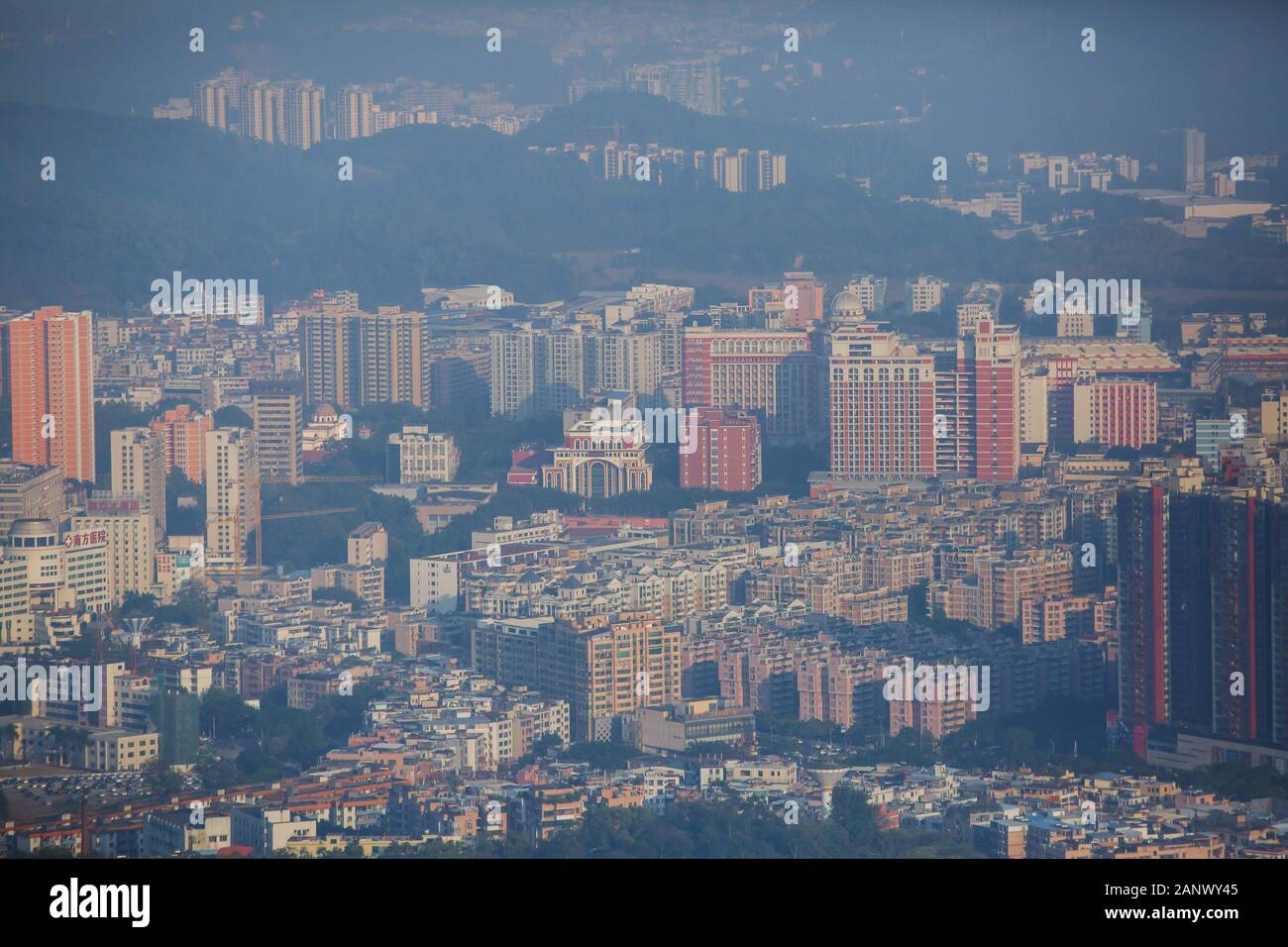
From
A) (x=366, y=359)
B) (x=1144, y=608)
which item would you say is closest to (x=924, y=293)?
(x=366, y=359)

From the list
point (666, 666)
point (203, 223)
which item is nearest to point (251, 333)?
point (203, 223)

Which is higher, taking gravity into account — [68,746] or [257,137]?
[257,137]

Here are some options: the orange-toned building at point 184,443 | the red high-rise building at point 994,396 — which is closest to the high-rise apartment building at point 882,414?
the red high-rise building at point 994,396

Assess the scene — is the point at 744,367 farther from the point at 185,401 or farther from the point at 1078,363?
the point at 185,401

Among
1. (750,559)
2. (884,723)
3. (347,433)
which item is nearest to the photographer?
(884,723)

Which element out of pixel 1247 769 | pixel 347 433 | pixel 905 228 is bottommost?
pixel 1247 769

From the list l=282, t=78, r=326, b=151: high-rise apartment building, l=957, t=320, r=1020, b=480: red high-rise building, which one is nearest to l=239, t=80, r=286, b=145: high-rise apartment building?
l=282, t=78, r=326, b=151: high-rise apartment building

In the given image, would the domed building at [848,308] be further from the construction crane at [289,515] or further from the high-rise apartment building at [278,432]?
the construction crane at [289,515]
